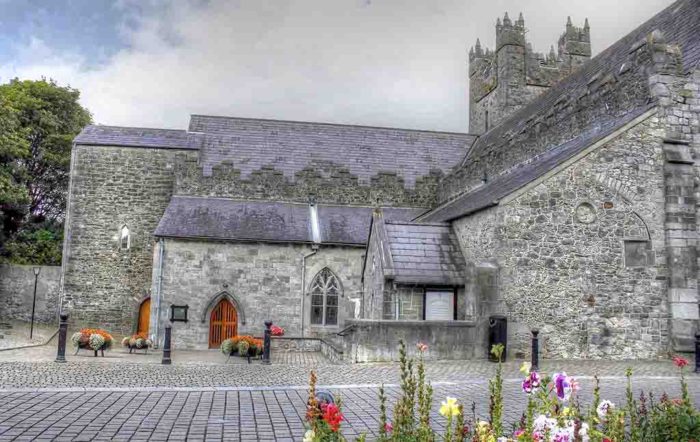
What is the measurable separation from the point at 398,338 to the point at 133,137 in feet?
60.1

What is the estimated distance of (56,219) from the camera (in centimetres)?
4053

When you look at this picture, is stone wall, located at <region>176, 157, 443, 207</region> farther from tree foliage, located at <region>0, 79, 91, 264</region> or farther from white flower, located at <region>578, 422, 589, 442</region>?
white flower, located at <region>578, 422, 589, 442</region>

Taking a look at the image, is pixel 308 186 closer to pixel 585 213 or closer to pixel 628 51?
pixel 628 51

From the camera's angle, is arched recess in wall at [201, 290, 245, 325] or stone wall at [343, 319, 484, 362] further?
arched recess in wall at [201, 290, 245, 325]

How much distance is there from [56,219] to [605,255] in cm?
3597

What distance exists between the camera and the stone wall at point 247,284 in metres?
22.8

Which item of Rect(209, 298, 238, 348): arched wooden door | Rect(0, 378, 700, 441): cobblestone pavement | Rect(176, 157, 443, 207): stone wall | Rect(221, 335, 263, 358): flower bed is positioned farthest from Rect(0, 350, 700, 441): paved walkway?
Rect(176, 157, 443, 207): stone wall

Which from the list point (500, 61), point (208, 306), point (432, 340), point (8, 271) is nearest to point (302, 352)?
point (208, 306)

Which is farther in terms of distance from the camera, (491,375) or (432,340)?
(432,340)

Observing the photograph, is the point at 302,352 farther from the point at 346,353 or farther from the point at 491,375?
the point at 491,375

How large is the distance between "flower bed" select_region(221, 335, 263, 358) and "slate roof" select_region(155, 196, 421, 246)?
604 centimetres

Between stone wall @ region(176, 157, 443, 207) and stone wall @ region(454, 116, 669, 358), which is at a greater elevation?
stone wall @ region(176, 157, 443, 207)

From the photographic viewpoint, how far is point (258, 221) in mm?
24641

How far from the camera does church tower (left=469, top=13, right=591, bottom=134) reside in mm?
31078
